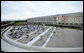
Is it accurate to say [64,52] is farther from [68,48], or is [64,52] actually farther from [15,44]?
[15,44]

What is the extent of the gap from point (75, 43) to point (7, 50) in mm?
2544

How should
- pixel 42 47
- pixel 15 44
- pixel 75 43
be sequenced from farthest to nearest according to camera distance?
pixel 15 44, pixel 75 43, pixel 42 47

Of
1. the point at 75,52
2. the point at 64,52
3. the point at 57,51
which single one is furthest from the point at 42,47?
the point at 75,52

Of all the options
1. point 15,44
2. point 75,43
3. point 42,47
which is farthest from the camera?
point 15,44

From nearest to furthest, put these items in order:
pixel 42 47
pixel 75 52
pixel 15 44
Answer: pixel 75 52
pixel 42 47
pixel 15 44

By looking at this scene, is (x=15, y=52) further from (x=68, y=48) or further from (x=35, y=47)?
(x=68, y=48)

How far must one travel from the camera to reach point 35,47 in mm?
3797

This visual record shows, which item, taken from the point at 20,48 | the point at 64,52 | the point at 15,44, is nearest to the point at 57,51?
the point at 64,52

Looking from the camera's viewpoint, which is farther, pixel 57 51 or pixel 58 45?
pixel 58 45

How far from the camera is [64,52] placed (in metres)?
3.54

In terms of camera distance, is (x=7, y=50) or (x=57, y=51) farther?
(x=7, y=50)

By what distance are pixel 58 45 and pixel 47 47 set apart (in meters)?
0.45

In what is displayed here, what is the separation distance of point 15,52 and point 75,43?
2.24 m

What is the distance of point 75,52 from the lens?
3.51 meters
